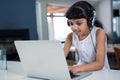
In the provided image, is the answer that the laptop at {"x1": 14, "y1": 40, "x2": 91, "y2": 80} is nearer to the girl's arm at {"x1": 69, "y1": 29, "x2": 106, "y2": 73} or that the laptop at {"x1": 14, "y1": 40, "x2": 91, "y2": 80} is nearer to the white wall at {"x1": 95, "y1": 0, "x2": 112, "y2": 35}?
the girl's arm at {"x1": 69, "y1": 29, "x2": 106, "y2": 73}

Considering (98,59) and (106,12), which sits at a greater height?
(106,12)

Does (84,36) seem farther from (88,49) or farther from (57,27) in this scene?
(57,27)

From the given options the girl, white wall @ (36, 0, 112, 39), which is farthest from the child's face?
white wall @ (36, 0, 112, 39)

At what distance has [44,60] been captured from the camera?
1.09 meters

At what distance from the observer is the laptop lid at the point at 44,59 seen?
102 cm

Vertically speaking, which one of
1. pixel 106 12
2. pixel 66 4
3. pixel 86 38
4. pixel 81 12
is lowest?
pixel 86 38

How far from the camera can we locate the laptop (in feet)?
3.36

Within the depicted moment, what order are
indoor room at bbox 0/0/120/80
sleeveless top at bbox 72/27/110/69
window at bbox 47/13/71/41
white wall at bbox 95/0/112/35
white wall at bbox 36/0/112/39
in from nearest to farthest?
indoor room at bbox 0/0/120/80, sleeveless top at bbox 72/27/110/69, white wall at bbox 36/0/112/39, window at bbox 47/13/71/41, white wall at bbox 95/0/112/35

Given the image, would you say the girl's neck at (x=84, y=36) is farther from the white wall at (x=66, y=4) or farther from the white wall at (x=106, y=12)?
the white wall at (x=106, y=12)

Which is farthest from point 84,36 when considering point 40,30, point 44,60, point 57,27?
point 57,27

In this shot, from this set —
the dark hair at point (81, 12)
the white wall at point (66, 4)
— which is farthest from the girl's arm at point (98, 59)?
the white wall at point (66, 4)

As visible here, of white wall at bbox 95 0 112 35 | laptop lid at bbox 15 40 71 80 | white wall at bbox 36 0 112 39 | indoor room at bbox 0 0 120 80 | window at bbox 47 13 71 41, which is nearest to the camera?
laptop lid at bbox 15 40 71 80

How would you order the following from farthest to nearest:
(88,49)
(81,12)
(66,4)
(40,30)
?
(66,4)
(40,30)
(88,49)
(81,12)

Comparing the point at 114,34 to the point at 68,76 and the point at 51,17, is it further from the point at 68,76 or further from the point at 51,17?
the point at 68,76
